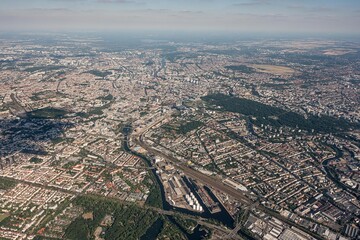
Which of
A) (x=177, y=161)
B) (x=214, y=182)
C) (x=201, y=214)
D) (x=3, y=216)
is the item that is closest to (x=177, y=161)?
(x=177, y=161)

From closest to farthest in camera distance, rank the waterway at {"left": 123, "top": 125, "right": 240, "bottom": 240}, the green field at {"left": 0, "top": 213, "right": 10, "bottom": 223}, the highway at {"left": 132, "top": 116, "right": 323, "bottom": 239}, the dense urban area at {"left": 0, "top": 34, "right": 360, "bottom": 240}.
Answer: the waterway at {"left": 123, "top": 125, "right": 240, "bottom": 240} → the green field at {"left": 0, "top": 213, "right": 10, "bottom": 223} → the dense urban area at {"left": 0, "top": 34, "right": 360, "bottom": 240} → the highway at {"left": 132, "top": 116, "right": 323, "bottom": 239}

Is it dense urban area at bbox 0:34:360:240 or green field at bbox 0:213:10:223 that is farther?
dense urban area at bbox 0:34:360:240

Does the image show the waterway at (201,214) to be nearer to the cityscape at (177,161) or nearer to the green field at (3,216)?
the cityscape at (177,161)

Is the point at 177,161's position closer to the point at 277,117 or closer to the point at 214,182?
the point at 214,182

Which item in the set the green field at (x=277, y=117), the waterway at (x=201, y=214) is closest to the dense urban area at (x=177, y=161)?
the waterway at (x=201, y=214)

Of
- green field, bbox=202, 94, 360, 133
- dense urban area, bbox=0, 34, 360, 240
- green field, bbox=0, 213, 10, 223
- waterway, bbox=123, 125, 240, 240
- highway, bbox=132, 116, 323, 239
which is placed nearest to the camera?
waterway, bbox=123, 125, 240, 240

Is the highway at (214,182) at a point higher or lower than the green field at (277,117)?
lower

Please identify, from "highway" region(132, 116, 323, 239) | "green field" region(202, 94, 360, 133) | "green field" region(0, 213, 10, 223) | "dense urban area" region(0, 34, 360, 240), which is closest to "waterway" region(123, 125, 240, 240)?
"dense urban area" region(0, 34, 360, 240)

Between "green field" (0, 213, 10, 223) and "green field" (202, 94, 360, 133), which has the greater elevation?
"green field" (202, 94, 360, 133)

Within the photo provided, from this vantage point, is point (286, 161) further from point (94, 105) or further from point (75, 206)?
point (94, 105)

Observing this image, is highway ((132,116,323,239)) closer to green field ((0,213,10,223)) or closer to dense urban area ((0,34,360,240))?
dense urban area ((0,34,360,240))
